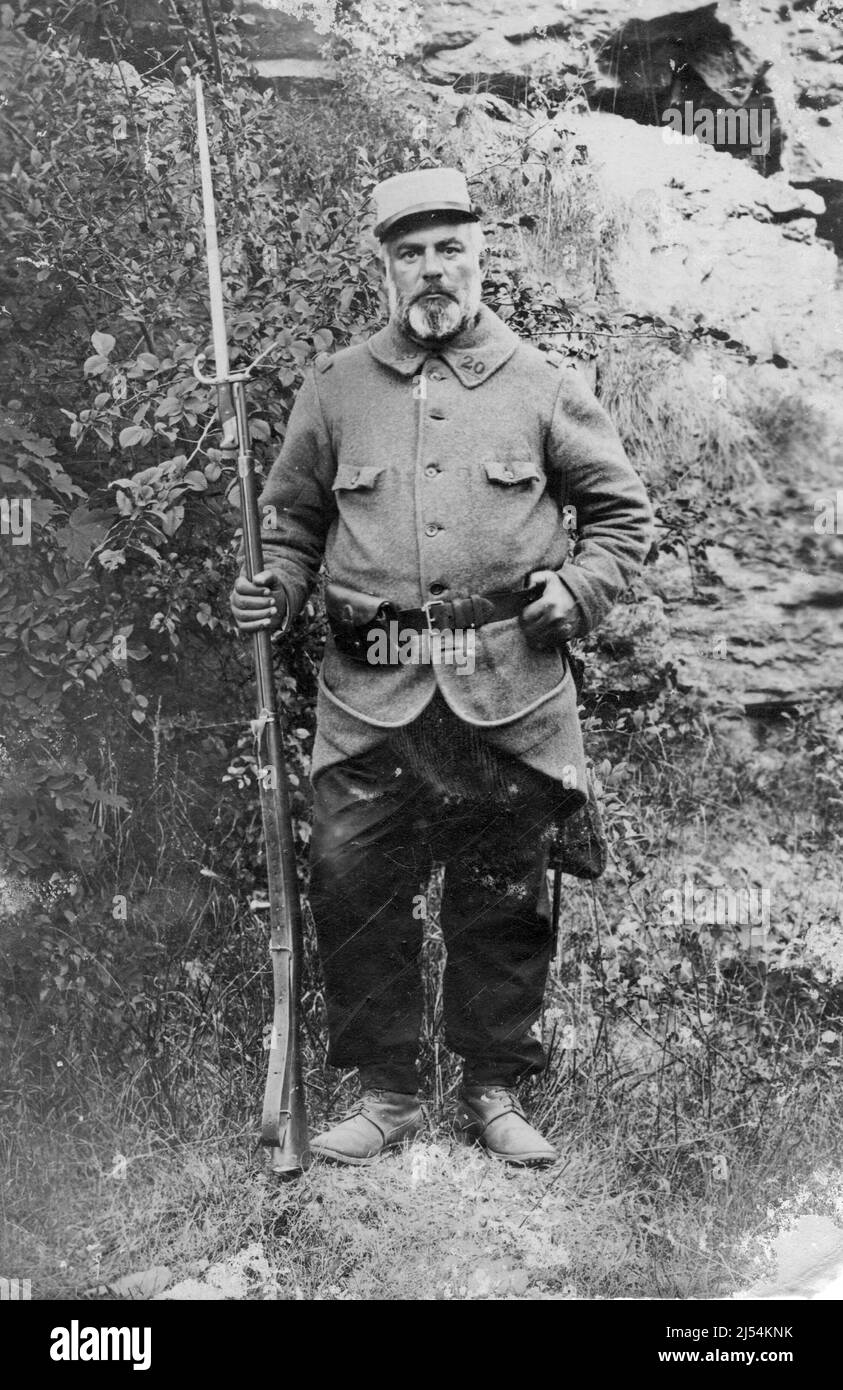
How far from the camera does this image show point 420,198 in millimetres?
3047

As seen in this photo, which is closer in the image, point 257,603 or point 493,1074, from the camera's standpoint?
point 257,603

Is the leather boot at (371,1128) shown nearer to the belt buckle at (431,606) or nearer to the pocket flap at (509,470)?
the belt buckle at (431,606)

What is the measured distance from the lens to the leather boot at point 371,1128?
10.3 feet

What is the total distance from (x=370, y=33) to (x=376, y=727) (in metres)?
1.66

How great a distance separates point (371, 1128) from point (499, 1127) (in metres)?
0.28

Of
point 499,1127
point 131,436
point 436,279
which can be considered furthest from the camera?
point 131,436

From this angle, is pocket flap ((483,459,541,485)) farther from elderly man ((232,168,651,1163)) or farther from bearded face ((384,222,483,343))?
bearded face ((384,222,483,343))

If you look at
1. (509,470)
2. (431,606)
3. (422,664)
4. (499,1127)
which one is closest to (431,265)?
(509,470)

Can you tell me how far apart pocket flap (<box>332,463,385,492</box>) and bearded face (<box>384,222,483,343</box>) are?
0.96ft

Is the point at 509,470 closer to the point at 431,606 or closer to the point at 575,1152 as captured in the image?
the point at 431,606

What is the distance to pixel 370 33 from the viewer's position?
3373mm

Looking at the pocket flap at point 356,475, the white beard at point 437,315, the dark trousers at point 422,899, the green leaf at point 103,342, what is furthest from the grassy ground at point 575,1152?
the green leaf at point 103,342

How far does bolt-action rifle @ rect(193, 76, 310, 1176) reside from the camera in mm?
3043
